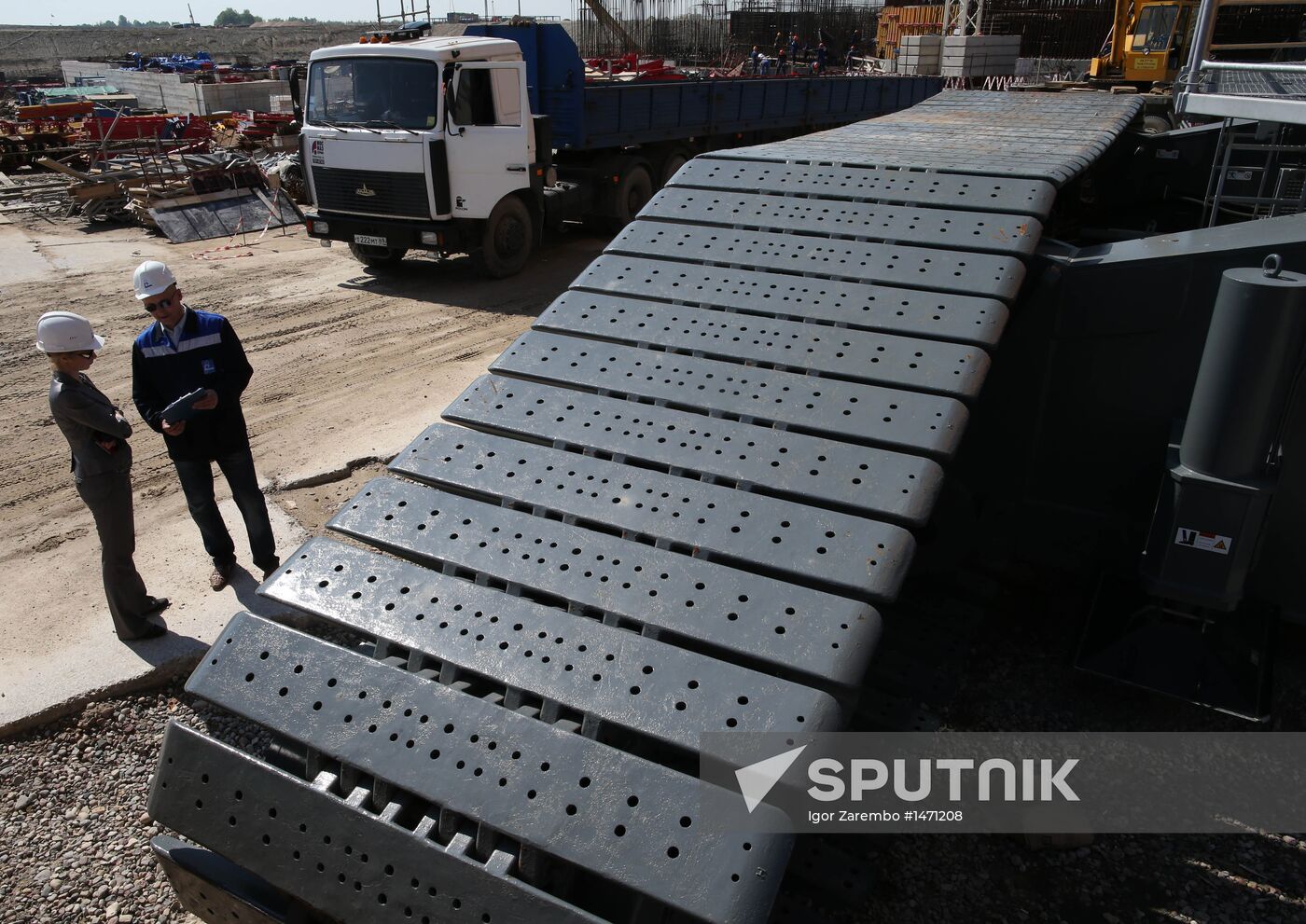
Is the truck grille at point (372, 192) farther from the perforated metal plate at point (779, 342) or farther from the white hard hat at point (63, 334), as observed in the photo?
the perforated metal plate at point (779, 342)

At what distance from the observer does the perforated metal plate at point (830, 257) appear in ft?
12.0

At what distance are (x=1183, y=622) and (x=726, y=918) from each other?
2.78 m

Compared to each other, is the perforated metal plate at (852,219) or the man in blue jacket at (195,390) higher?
the perforated metal plate at (852,219)

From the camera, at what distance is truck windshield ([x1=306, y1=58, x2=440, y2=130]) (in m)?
10.3

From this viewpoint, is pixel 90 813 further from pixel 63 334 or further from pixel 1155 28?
pixel 1155 28

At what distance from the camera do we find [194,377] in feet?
15.1

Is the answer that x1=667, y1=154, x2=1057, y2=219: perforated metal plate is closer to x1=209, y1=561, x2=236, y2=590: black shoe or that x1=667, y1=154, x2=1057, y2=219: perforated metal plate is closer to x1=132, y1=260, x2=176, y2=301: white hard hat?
x1=132, y1=260, x2=176, y2=301: white hard hat

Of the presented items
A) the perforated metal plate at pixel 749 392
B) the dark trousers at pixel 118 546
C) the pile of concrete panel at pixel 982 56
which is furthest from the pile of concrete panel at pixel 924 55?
the dark trousers at pixel 118 546

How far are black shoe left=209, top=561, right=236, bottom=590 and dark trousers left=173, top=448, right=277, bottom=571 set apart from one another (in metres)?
0.02

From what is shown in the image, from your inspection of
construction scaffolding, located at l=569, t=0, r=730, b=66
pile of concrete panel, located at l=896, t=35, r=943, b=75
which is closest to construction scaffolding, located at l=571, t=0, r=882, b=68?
construction scaffolding, located at l=569, t=0, r=730, b=66

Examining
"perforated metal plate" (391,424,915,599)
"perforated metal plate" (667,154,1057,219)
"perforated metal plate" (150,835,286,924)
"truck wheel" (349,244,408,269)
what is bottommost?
"truck wheel" (349,244,408,269)

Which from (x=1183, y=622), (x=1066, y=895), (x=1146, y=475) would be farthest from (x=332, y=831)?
(x=1146, y=475)

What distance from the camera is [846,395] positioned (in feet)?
10.9

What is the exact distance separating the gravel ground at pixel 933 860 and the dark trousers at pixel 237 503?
1191mm
